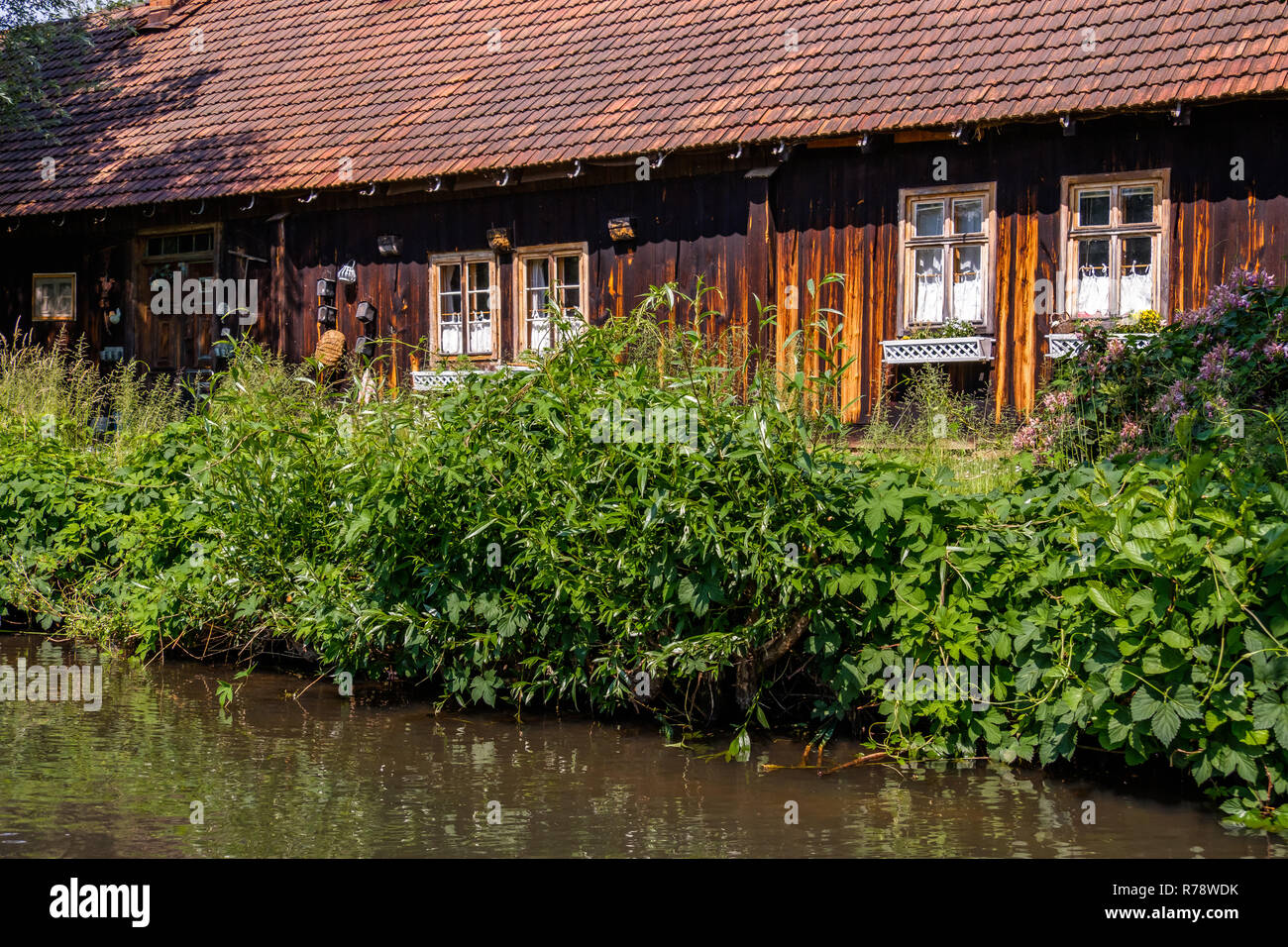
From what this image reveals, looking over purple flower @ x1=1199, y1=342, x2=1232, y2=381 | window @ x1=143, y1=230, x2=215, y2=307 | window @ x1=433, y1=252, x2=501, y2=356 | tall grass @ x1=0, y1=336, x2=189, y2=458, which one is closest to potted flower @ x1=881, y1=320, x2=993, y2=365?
purple flower @ x1=1199, y1=342, x2=1232, y2=381

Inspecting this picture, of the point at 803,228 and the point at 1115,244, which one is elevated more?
the point at 803,228

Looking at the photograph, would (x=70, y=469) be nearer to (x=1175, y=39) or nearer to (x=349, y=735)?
(x=349, y=735)

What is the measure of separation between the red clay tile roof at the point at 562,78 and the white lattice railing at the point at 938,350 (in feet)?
6.82

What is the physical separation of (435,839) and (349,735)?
1.88 meters

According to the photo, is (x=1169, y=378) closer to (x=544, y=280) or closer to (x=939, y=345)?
(x=939, y=345)

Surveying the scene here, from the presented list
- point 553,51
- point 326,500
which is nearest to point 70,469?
point 326,500

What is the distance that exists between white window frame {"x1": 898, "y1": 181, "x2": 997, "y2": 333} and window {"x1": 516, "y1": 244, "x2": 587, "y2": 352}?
3.83 m

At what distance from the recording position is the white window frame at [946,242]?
12.5 m

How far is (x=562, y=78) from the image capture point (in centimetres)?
1556

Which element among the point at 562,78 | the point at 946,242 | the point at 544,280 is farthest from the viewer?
the point at 562,78

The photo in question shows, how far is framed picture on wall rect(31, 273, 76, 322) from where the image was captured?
19.1m

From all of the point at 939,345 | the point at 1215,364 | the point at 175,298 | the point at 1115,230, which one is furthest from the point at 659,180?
the point at 175,298

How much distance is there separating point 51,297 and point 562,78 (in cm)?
898

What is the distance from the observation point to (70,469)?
982 cm
